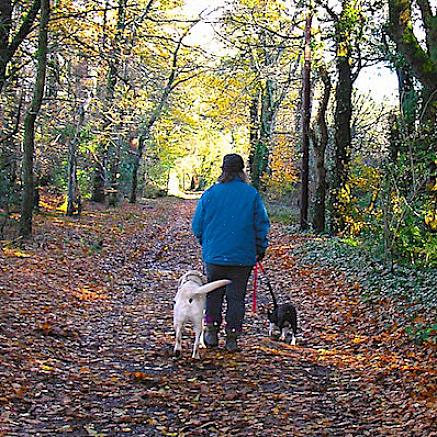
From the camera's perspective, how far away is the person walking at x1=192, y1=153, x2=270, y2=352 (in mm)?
7895

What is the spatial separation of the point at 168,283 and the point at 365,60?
11.2m

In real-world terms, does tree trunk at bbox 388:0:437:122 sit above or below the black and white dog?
above

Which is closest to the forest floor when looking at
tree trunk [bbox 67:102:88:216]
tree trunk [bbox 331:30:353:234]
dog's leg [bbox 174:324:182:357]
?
dog's leg [bbox 174:324:182:357]

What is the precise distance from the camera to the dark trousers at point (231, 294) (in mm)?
7980

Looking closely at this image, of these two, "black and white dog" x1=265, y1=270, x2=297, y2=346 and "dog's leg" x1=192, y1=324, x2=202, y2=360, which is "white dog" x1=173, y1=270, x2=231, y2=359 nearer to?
"dog's leg" x1=192, y1=324, x2=202, y2=360

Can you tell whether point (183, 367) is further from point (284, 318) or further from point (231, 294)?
point (284, 318)

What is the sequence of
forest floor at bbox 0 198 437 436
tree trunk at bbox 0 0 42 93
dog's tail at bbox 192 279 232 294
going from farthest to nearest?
tree trunk at bbox 0 0 42 93, dog's tail at bbox 192 279 232 294, forest floor at bbox 0 198 437 436

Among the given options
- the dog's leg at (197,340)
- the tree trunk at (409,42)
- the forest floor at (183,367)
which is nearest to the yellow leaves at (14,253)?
the forest floor at (183,367)

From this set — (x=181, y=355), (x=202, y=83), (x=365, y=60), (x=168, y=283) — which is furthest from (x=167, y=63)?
(x=181, y=355)

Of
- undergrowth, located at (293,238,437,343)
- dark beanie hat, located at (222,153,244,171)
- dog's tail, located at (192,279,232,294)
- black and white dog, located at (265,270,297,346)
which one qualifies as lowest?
black and white dog, located at (265,270,297,346)

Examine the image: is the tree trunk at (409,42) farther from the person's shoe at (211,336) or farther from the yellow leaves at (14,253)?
the yellow leaves at (14,253)

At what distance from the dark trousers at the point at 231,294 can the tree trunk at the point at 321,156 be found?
13.6 meters

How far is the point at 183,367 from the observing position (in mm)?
7477

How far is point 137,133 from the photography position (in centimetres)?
3669
